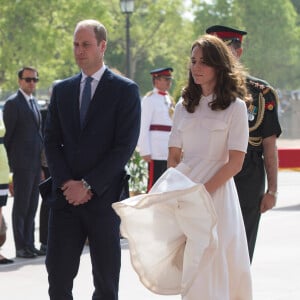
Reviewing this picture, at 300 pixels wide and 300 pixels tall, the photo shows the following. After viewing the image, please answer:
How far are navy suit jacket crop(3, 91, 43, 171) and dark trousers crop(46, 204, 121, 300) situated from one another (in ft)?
13.3

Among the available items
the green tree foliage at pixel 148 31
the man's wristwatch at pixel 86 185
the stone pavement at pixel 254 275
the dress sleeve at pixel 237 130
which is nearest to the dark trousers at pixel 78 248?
the man's wristwatch at pixel 86 185

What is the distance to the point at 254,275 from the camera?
27.9ft

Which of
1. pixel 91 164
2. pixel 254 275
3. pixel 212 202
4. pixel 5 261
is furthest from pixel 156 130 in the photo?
pixel 212 202

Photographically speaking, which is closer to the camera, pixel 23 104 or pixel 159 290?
pixel 159 290

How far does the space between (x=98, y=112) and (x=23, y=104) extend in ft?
13.7

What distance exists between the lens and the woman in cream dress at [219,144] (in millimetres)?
5270

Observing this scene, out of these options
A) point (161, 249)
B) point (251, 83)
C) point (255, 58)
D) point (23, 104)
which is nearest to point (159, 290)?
point (161, 249)

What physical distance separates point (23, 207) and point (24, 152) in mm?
533

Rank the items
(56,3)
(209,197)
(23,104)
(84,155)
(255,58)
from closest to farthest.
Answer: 1. (209,197)
2. (84,155)
3. (23,104)
4. (56,3)
5. (255,58)

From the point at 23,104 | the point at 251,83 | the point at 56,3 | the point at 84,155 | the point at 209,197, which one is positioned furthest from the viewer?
the point at 56,3

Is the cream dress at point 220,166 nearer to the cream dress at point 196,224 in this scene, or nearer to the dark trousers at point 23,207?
the cream dress at point 196,224

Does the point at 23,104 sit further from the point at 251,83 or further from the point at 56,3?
the point at 56,3

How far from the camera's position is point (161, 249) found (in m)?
5.28

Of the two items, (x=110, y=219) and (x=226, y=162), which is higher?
(x=226, y=162)
